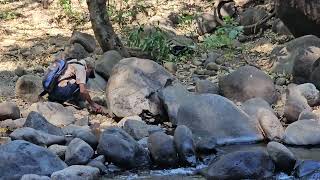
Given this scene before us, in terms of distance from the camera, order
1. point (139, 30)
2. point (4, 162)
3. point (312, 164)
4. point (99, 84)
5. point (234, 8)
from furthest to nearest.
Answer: point (234, 8) < point (139, 30) < point (99, 84) < point (312, 164) < point (4, 162)

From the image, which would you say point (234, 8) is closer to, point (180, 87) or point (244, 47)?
point (244, 47)

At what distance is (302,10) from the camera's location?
10.1 meters

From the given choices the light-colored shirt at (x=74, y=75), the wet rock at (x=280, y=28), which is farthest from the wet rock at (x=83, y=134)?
the wet rock at (x=280, y=28)

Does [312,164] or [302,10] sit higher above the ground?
[302,10]

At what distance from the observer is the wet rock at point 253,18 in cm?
1224

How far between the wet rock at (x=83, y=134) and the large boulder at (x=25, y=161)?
2.40ft

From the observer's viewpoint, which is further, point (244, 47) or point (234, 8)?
point (234, 8)

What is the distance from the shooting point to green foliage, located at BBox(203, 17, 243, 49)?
1150 cm

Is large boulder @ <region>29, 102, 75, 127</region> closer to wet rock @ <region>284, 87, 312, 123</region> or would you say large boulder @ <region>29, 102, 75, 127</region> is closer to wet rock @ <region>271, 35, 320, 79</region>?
wet rock @ <region>284, 87, 312, 123</region>

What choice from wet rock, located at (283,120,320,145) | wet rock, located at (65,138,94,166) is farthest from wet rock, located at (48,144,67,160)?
wet rock, located at (283,120,320,145)

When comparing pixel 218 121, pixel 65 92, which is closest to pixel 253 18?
pixel 65 92

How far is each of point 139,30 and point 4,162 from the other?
19.3ft

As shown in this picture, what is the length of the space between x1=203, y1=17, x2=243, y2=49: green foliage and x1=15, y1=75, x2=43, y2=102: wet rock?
4.24 metres

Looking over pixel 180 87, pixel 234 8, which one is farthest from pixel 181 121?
pixel 234 8
